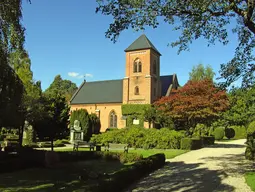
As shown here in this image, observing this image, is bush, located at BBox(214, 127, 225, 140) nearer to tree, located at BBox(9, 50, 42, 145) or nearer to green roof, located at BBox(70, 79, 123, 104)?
green roof, located at BBox(70, 79, 123, 104)

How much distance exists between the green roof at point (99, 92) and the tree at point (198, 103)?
1938cm

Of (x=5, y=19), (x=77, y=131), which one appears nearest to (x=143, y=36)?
(x=77, y=131)

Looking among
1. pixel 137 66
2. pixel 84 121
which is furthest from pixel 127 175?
pixel 137 66

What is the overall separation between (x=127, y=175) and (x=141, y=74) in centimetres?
3559

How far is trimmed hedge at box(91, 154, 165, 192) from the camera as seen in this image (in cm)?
800

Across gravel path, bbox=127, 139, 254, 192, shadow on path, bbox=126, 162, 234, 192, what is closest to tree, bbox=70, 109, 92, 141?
gravel path, bbox=127, 139, 254, 192

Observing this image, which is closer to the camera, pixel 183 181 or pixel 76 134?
pixel 183 181

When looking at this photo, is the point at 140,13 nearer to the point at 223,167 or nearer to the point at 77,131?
the point at 223,167

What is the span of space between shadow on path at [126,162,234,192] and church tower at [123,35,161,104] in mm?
30413

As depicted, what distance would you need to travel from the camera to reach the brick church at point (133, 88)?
44062 mm

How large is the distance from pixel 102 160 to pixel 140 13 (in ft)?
36.4

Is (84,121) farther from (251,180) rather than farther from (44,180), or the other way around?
(251,180)

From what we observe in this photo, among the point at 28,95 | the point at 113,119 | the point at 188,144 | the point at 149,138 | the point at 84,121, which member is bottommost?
the point at 188,144

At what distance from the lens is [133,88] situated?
44.7m
